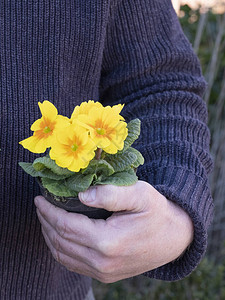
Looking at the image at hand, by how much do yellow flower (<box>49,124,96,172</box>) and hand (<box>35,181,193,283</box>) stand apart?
0.22ft

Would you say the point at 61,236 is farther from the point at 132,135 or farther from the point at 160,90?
the point at 160,90

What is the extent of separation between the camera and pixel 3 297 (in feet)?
3.05

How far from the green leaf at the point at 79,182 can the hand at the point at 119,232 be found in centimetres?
2

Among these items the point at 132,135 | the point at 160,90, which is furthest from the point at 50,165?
the point at 160,90

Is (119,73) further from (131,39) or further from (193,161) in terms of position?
(193,161)

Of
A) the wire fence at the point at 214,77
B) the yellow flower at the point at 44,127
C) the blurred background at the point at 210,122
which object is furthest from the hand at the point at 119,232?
the wire fence at the point at 214,77

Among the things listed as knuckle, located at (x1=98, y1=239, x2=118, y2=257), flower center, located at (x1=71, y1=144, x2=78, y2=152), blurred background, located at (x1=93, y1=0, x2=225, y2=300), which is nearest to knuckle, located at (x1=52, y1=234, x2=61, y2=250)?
knuckle, located at (x1=98, y1=239, x2=118, y2=257)

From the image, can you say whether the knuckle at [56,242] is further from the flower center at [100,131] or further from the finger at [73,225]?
the flower center at [100,131]

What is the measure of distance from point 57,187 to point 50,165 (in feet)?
0.14

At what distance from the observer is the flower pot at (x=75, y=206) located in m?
0.71

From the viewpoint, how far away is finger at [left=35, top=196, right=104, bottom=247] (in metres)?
0.71

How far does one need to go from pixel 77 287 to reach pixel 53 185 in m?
0.47

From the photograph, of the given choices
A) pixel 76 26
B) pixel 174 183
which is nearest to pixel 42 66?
pixel 76 26

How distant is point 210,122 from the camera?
237 cm
